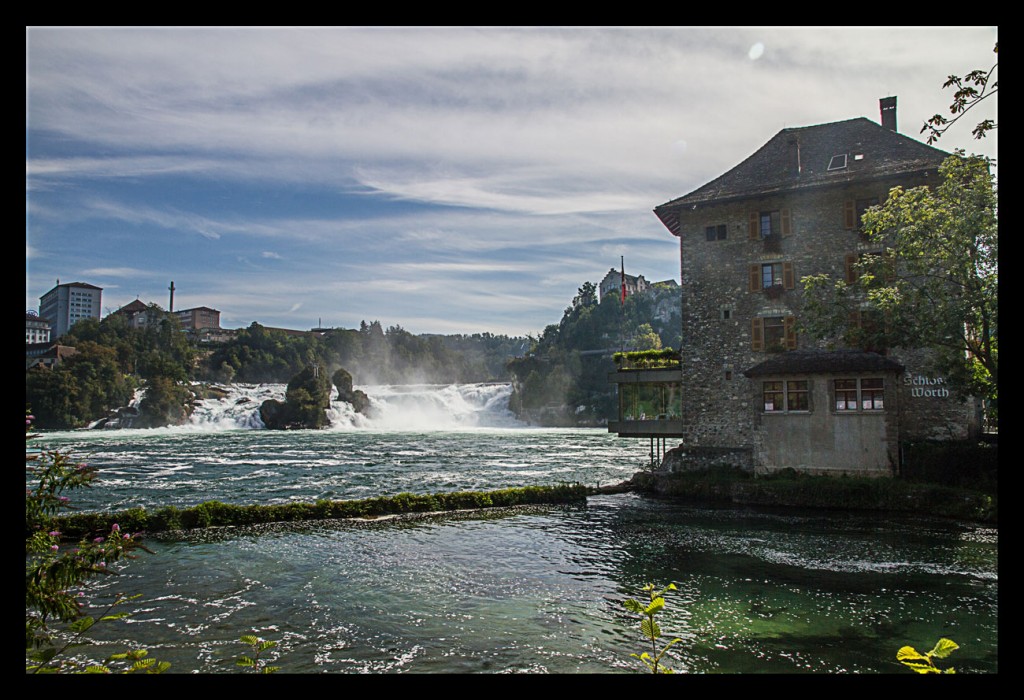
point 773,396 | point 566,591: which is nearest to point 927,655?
point 566,591

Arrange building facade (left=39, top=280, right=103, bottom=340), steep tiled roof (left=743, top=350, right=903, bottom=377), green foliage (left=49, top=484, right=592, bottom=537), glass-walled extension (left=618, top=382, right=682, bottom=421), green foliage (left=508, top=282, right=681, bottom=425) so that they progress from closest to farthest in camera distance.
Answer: green foliage (left=49, top=484, right=592, bottom=537)
steep tiled roof (left=743, top=350, right=903, bottom=377)
glass-walled extension (left=618, top=382, right=682, bottom=421)
green foliage (left=508, top=282, right=681, bottom=425)
building facade (left=39, top=280, right=103, bottom=340)

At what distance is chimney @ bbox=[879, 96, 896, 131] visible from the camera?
92.7 feet

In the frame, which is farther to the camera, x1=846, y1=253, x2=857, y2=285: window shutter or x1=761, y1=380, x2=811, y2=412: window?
x1=846, y1=253, x2=857, y2=285: window shutter

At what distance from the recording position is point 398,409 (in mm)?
94000

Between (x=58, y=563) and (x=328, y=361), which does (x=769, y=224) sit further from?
(x=328, y=361)

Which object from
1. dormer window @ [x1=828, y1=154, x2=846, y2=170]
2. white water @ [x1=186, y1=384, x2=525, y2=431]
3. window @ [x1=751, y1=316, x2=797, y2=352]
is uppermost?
dormer window @ [x1=828, y1=154, x2=846, y2=170]

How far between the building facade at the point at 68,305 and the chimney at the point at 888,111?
131699 mm

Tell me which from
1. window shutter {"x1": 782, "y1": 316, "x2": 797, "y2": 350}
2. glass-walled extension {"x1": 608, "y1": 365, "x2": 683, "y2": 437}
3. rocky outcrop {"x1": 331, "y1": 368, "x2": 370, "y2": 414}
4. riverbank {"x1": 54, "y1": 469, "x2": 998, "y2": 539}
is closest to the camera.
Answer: riverbank {"x1": 54, "y1": 469, "x2": 998, "y2": 539}

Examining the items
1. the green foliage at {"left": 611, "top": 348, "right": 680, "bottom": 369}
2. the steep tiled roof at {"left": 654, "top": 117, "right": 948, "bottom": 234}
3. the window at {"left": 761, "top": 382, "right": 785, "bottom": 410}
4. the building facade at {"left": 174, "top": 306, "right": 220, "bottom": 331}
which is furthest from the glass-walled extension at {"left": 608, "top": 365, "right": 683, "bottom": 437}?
the building facade at {"left": 174, "top": 306, "right": 220, "bottom": 331}

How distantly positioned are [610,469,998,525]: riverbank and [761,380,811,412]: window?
7.58 feet

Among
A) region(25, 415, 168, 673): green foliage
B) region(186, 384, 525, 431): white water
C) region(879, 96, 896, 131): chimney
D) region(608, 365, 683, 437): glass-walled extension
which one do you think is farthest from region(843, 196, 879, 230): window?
region(186, 384, 525, 431): white water

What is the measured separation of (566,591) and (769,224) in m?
18.8

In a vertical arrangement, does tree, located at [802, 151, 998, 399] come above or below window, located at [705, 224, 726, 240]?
below

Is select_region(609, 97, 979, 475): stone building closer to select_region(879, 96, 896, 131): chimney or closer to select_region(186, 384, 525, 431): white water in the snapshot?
select_region(879, 96, 896, 131): chimney
